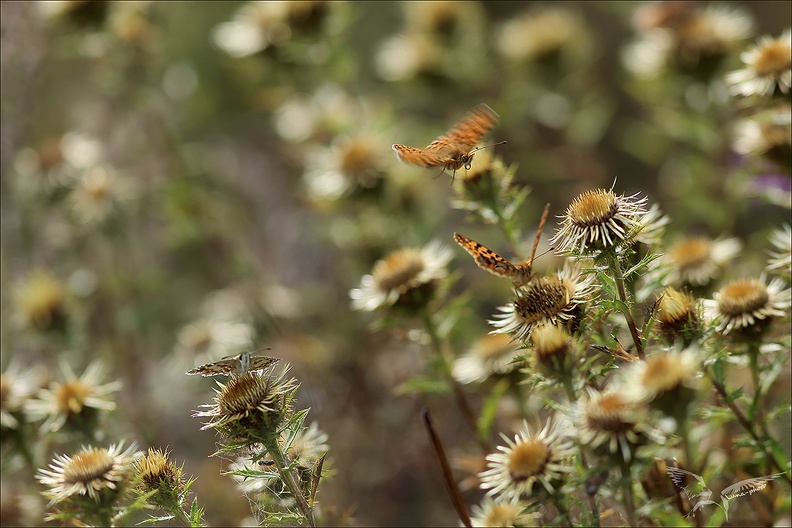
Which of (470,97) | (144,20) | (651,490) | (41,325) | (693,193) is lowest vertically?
(651,490)

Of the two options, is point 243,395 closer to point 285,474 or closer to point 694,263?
point 285,474

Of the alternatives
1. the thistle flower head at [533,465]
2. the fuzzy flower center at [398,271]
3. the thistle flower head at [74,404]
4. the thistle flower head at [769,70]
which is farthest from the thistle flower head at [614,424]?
the thistle flower head at [74,404]

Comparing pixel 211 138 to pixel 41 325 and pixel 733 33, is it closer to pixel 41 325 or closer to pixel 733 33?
pixel 41 325

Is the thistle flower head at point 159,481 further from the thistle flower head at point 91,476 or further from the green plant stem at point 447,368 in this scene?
the green plant stem at point 447,368

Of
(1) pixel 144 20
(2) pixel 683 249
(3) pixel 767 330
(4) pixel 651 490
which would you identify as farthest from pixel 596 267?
(1) pixel 144 20

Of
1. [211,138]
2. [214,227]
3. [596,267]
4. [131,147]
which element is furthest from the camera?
[211,138]

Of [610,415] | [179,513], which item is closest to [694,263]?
[610,415]

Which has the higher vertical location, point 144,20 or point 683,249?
point 144,20
